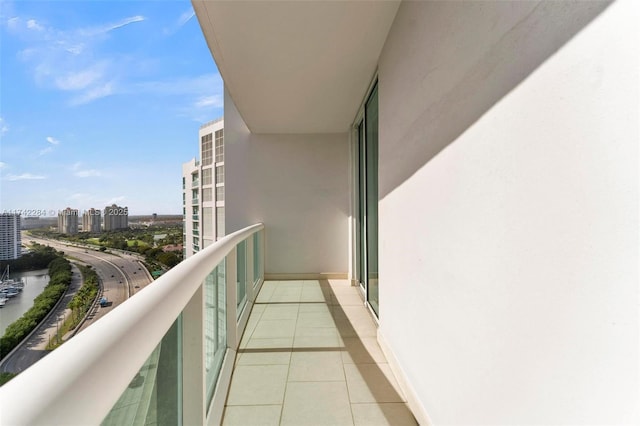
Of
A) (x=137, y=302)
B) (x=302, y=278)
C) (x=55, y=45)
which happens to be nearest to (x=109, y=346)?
(x=137, y=302)

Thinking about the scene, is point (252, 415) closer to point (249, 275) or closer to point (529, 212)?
point (529, 212)

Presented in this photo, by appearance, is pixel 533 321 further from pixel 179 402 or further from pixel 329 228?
pixel 329 228

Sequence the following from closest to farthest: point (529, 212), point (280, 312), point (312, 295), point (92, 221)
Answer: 1. point (529, 212)
2. point (280, 312)
3. point (312, 295)
4. point (92, 221)

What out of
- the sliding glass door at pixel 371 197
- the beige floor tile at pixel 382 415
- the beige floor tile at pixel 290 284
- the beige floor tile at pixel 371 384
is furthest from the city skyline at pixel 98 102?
the beige floor tile at pixel 382 415

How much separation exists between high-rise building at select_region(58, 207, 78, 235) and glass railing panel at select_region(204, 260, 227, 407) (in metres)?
4.53

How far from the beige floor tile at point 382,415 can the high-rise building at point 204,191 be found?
7.71 meters

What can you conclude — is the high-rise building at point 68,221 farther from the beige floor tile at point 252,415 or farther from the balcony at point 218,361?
the beige floor tile at point 252,415

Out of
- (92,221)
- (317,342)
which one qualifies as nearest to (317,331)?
(317,342)

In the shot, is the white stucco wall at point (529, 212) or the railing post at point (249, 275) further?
the railing post at point (249, 275)

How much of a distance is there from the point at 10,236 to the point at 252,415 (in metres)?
4.65

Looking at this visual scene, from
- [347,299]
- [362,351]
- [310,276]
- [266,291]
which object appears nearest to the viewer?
[362,351]

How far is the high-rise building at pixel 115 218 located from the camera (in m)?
6.37

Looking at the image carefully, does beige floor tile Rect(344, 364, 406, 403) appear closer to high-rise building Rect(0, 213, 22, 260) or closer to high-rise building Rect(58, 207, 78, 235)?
high-rise building Rect(0, 213, 22, 260)

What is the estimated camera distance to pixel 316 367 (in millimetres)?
2611
